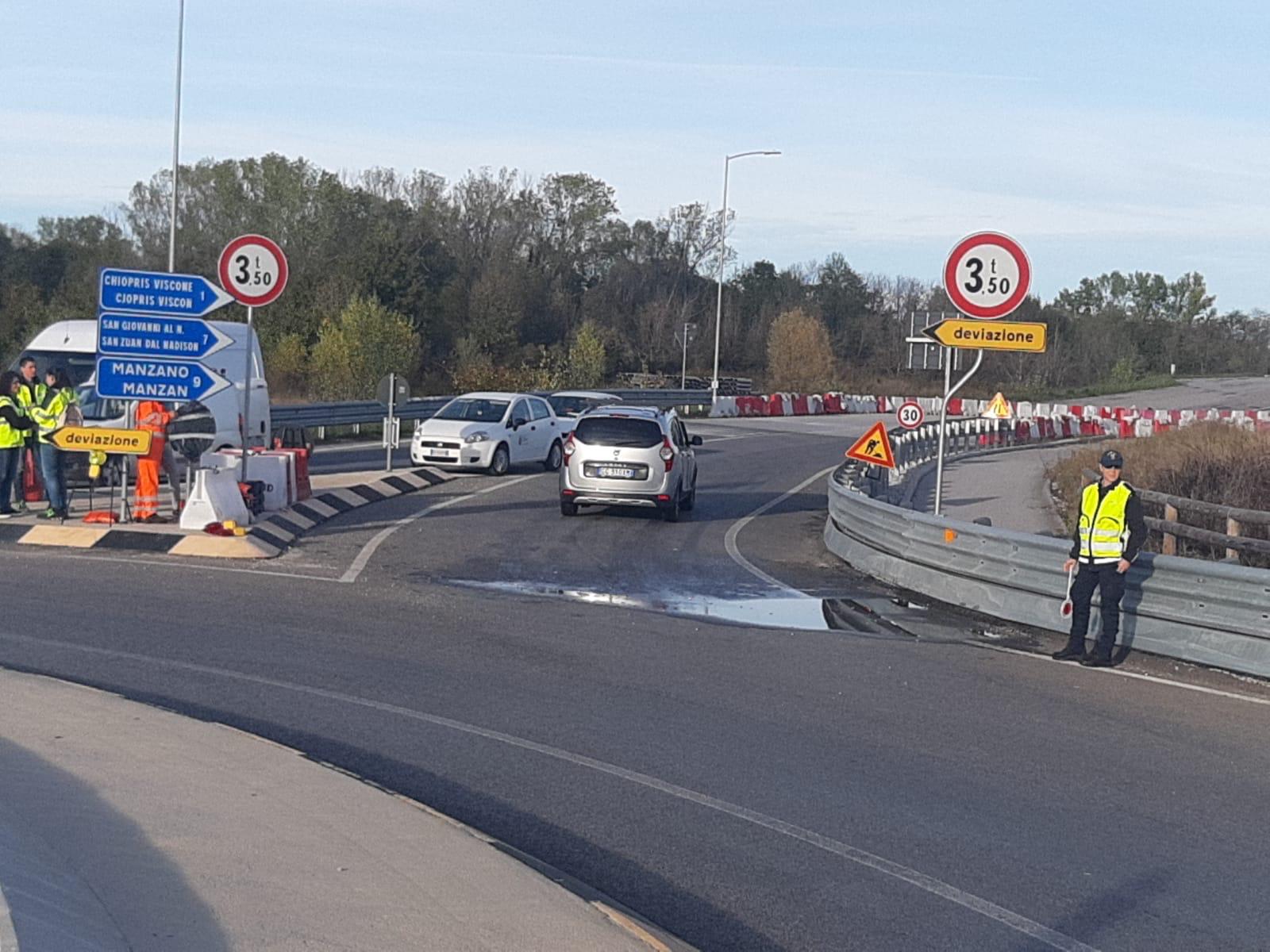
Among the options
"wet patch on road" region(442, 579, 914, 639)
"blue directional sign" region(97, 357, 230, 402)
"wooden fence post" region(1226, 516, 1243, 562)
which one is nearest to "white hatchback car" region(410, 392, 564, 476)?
"blue directional sign" region(97, 357, 230, 402)

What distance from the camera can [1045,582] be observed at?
12945 millimetres

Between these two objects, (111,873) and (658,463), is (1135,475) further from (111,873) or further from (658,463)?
(111,873)

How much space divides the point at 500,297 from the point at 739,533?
61356 millimetres

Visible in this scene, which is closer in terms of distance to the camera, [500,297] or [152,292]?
[152,292]

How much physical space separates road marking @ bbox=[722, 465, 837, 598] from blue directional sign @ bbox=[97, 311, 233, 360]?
258 inches

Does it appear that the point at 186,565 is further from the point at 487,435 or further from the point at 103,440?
the point at 487,435

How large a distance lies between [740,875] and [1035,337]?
8.81 m

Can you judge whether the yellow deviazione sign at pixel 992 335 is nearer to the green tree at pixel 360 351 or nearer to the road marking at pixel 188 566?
the road marking at pixel 188 566

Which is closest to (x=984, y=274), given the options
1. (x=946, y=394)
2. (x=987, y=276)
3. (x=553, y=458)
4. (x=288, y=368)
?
(x=987, y=276)

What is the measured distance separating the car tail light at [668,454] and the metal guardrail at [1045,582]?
12.3 ft

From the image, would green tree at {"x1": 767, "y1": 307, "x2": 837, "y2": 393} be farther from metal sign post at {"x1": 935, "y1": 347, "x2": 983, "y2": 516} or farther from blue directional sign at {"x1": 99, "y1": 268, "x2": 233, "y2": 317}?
metal sign post at {"x1": 935, "y1": 347, "x2": 983, "y2": 516}

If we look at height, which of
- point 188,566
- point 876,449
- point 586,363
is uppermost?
point 586,363

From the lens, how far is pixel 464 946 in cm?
491

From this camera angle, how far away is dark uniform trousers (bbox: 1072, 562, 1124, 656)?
11.3 m
